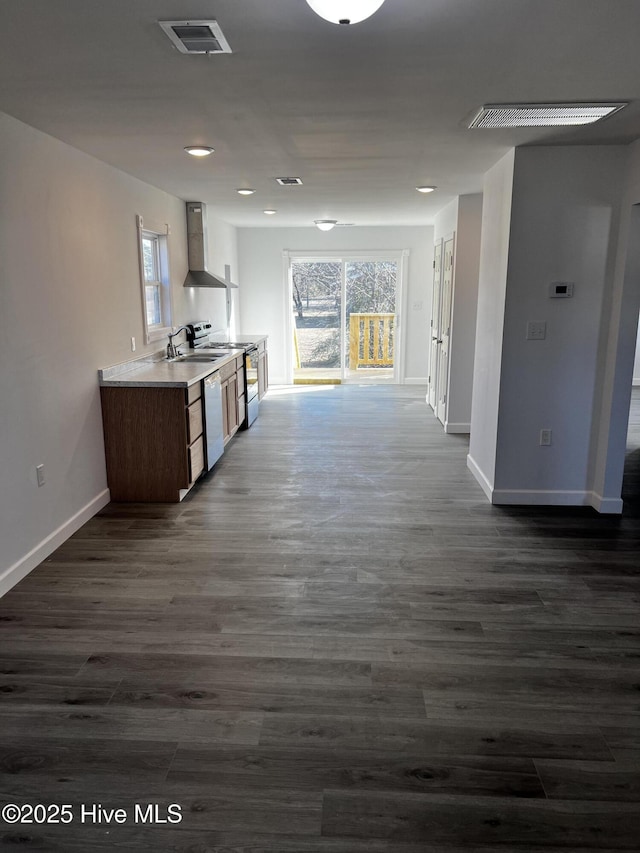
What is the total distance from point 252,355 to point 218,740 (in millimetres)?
5395

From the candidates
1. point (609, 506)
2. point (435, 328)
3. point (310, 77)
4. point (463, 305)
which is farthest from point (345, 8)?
point (435, 328)

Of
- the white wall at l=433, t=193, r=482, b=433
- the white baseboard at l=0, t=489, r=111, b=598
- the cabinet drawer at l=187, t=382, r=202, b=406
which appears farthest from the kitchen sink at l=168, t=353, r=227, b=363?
the white wall at l=433, t=193, r=482, b=433

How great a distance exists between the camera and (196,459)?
4.58 meters

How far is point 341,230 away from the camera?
9164mm

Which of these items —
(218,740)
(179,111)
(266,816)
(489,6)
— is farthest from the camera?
(179,111)

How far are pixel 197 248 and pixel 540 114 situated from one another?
4.14 meters

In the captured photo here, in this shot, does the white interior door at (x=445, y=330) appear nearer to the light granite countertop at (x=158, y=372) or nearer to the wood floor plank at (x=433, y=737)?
the light granite countertop at (x=158, y=372)

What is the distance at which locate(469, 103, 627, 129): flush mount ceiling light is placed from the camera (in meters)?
2.88

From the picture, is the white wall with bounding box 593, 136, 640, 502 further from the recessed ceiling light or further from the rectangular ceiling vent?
the rectangular ceiling vent

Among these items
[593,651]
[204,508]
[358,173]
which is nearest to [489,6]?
[593,651]

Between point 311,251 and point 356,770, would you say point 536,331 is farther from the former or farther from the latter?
point 311,251

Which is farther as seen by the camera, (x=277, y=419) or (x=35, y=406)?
(x=277, y=419)

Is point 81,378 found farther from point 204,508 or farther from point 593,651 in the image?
point 593,651

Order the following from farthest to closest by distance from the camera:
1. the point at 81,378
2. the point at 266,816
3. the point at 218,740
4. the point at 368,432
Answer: the point at 368,432, the point at 81,378, the point at 218,740, the point at 266,816
